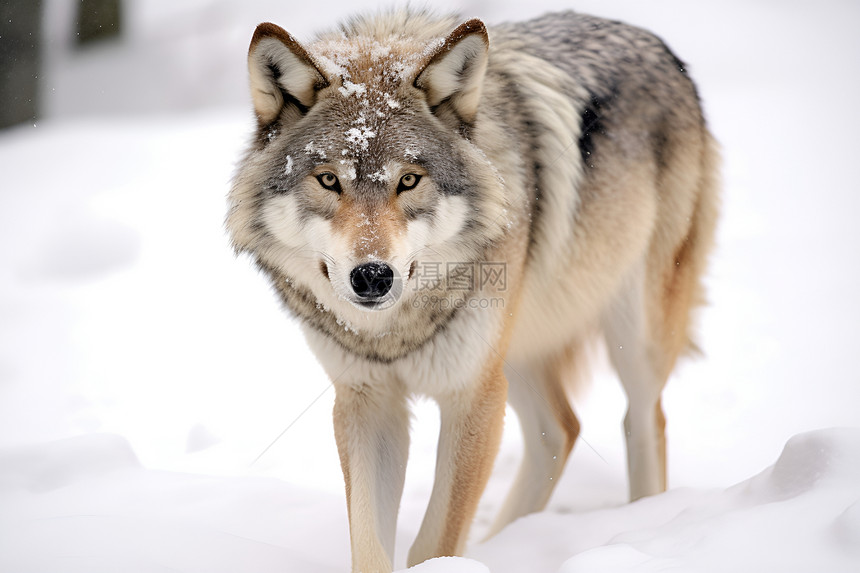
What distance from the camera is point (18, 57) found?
23.7ft

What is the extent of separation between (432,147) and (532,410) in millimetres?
1831

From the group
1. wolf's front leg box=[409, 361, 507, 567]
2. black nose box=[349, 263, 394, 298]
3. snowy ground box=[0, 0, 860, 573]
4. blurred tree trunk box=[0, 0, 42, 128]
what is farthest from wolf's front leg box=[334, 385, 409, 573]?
blurred tree trunk box=[0, 0, 42, 128]

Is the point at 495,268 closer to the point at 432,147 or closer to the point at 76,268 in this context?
the point at 432,147

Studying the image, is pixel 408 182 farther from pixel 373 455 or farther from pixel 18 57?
pixel 18 57

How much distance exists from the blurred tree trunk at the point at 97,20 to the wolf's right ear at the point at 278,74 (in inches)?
293

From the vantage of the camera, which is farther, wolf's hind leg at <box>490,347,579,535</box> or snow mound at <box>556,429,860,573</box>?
wolf's hind leg at <box>490,347,579,535</box>

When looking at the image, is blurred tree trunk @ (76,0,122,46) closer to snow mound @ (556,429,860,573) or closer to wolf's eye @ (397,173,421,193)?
wolf's eye @ (397,173,421,193)

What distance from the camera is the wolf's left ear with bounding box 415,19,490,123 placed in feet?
6.84

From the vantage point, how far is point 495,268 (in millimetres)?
2408

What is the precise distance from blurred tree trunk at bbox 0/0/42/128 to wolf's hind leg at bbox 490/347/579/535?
6.32m

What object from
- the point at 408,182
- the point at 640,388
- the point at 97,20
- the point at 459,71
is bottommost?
the point at 640,388

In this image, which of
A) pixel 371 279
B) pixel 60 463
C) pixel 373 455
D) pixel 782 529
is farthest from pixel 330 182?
pixel 60 463

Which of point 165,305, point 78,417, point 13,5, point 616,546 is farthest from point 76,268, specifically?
point 616,546

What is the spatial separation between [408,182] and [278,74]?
534 millimetres
